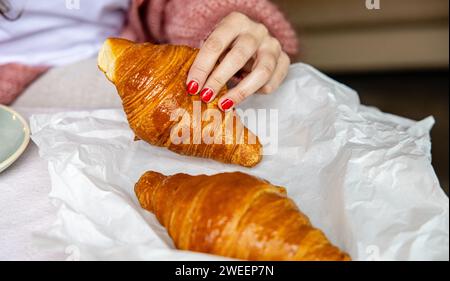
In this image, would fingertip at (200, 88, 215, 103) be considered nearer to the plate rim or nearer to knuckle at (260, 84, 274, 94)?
knuckle at (260, 84, 274, 94)

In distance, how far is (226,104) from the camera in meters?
0.71

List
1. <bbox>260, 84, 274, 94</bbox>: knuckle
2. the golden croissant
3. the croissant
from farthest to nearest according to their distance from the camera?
1. <bbox>260, 84, 274, 94</bbox>: knuckle
2. the golden croissant
3. the croissant

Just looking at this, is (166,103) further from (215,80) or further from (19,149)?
(19,149)

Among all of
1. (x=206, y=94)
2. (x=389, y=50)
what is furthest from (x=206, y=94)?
(x=389, y=50)

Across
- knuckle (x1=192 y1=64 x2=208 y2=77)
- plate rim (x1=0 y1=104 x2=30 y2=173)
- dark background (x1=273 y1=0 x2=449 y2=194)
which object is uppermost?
knuckle (x1=192 y1=64 x2=208 y2=77)

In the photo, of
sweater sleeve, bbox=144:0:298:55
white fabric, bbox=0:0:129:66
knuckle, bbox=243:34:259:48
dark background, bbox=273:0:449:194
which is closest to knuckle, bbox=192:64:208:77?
knuckle, bbox=243:34:259:48

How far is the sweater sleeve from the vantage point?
2.95 feet

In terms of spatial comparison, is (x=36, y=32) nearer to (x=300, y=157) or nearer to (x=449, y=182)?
(x=300, y=157)

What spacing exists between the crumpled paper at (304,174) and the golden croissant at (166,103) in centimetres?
4

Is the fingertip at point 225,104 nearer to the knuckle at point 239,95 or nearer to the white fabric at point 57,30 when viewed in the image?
the knuckle at point 239,95

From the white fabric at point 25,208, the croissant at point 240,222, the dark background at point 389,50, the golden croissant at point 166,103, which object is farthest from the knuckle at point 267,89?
the dark background at point 389,50

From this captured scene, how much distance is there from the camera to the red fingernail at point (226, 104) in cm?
70

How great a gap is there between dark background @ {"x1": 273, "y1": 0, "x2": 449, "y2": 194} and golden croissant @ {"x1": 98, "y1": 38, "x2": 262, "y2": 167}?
1.04 meters

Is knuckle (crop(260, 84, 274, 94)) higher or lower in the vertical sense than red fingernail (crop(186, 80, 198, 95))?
lower
